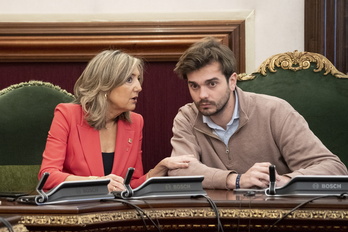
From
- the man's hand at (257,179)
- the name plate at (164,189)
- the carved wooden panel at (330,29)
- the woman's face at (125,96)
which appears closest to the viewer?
the name plate at (164,189)

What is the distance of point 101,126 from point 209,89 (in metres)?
0.52

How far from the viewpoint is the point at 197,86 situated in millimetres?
2930

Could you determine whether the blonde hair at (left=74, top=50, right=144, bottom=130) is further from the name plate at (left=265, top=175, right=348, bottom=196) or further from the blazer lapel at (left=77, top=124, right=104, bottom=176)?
the name plate at (left=265, top=175, right=348, bottom=196)

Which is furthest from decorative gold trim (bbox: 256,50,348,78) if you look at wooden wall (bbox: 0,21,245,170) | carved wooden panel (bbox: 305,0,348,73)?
wooden wall (bbox: 0,21,245,170)

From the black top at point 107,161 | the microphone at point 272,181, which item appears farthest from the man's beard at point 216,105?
the microphone at point 272,181

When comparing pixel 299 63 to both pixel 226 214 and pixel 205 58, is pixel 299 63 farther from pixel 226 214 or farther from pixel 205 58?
pixel 226 214

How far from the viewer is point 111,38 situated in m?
3.82

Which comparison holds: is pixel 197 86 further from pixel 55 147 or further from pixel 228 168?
pixel 55 147

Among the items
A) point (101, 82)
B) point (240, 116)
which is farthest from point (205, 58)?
point (101, 82)

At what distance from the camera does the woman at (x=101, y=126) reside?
9.94ft

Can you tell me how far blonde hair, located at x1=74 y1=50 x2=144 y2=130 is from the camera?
3.12 meters

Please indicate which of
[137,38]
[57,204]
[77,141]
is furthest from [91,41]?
[57,204]

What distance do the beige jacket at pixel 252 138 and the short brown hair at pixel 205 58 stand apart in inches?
5.2

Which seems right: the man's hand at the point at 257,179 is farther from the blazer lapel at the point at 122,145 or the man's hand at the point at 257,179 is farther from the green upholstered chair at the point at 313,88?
the green upholstered chair at the point at 313,88
